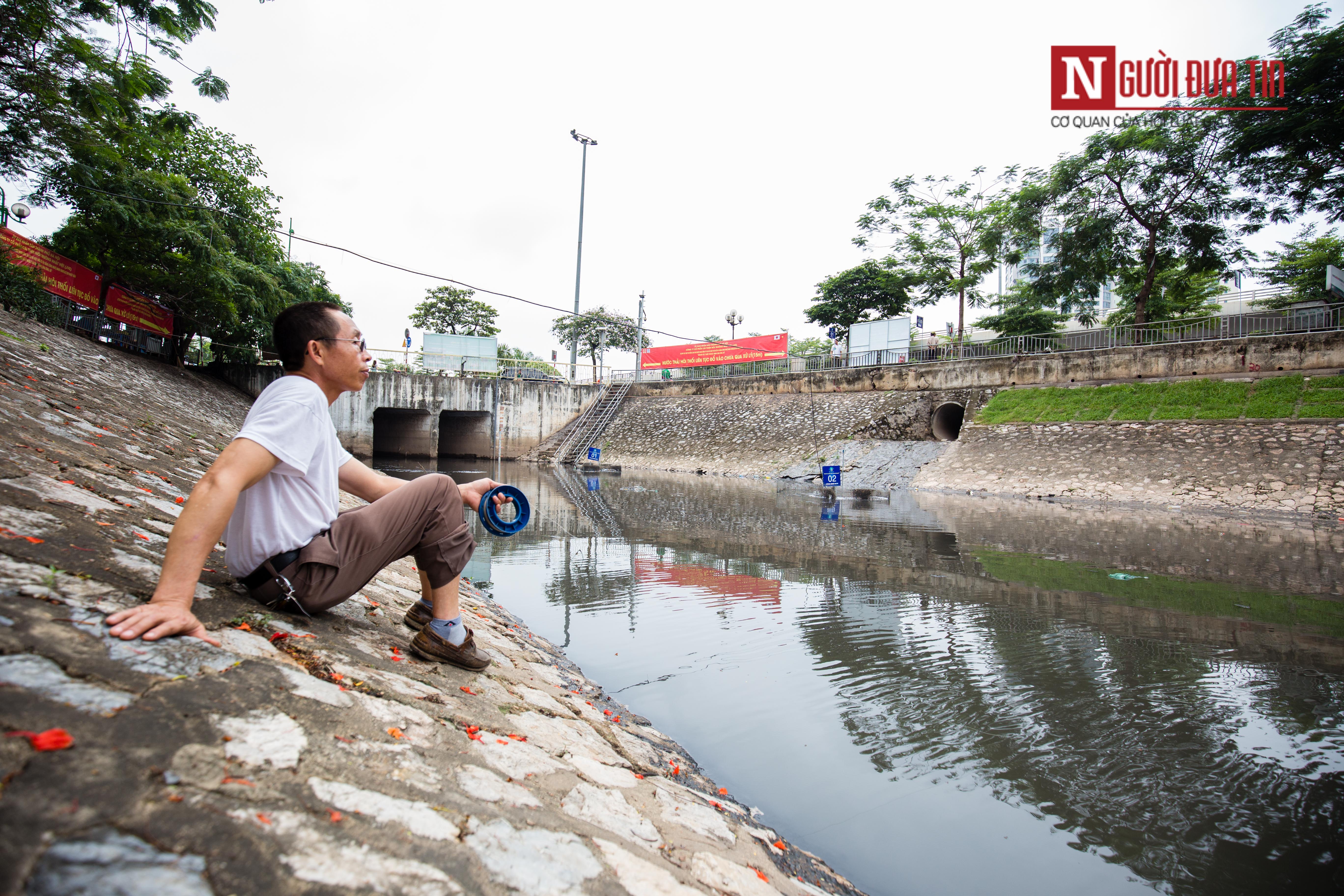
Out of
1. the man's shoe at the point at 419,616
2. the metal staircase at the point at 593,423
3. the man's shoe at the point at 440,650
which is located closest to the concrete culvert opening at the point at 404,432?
the metal staircase at the point at 593,423

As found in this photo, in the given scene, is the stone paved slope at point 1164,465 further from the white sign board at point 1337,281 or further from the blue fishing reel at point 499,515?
the blue fishing reel at point 499,515

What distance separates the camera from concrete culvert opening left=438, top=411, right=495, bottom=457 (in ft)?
95.2

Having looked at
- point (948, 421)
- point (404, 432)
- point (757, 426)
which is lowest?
point (404, 432)

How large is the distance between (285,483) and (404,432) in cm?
2918

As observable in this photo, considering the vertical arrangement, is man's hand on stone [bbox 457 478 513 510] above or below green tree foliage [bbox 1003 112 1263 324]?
below

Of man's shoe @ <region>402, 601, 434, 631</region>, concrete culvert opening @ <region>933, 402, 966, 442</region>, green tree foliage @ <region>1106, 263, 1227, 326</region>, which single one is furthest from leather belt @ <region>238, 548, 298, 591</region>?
green tree foliage @ <region>1106, 263, 1227, 326</region>

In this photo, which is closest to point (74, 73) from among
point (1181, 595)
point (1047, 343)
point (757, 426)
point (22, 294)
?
point (22, 294)

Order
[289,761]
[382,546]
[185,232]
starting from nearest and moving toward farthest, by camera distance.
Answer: [289,761] → [382,546] → [185,232]

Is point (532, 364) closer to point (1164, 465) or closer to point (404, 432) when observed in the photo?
point (404, 432)

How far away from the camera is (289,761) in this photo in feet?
4.78

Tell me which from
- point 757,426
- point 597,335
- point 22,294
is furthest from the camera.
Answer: point 597,335

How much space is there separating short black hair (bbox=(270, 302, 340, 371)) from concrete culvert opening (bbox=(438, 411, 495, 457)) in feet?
88.4

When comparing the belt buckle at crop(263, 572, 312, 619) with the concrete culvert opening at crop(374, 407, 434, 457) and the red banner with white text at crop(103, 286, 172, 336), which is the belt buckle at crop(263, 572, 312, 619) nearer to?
the red banner with white text at crop(103, 286, 172, 336)

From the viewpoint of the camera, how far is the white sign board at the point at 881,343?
2538cm
